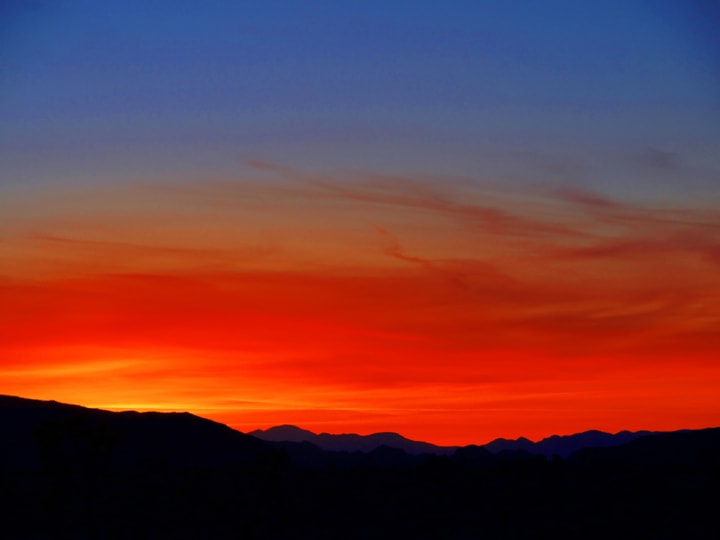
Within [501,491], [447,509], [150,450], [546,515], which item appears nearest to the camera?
[546,515]

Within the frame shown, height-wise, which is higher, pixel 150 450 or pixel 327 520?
pixel 150 450

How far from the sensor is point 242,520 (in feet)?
222

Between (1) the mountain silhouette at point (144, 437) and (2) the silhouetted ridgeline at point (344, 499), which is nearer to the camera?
(2) the silhouetted ridgeline at point (344, 499)

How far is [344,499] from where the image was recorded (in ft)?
258

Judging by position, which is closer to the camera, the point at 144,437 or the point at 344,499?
the point at 344,499

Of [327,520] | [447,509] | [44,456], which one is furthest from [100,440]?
[447,509]

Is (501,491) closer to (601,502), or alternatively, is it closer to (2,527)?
(601,502)

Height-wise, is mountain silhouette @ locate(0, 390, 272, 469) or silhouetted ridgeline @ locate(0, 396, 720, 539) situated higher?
mountain silhouette @ locate(0, 390, 272, 469)

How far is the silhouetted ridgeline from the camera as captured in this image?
6331 centimetres

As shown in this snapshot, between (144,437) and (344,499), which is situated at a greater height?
(144,437)

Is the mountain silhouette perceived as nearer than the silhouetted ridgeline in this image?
No

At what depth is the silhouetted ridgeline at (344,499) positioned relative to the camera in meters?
63.3

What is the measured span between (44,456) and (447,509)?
89.2 ft

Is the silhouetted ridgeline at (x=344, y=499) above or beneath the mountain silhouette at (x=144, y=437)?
beneath
